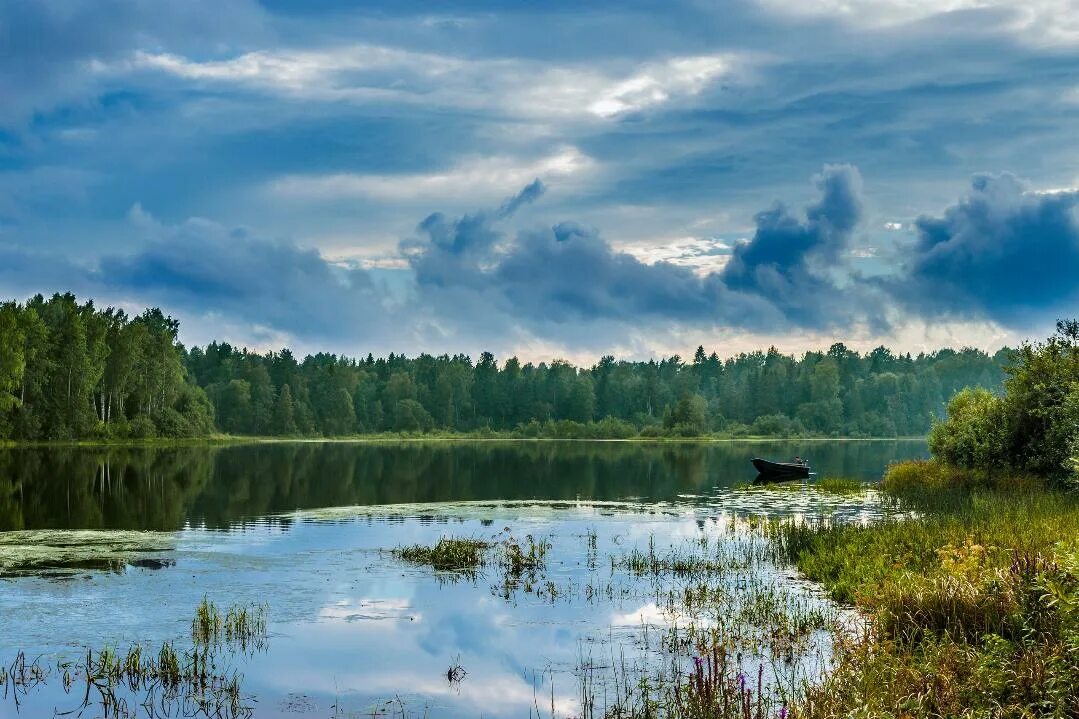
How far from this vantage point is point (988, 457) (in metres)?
44.7

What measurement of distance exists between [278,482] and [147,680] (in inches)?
1890

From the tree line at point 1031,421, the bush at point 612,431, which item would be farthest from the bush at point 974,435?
the bush at point 612,431

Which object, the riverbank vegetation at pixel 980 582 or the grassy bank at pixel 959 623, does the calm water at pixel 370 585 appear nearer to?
the grassy bank at pixel 959 623

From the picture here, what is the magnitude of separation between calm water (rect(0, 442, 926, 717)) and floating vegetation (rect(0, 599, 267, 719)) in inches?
10.3

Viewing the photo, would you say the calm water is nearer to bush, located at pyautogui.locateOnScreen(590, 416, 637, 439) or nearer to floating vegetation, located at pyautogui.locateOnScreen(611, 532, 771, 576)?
floating vegetation, located at pyautogui.locateOnScreen(611, 532, 771, 576)

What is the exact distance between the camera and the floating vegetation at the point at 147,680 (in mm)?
14500

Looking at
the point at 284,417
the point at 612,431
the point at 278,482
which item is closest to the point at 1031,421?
the point at 278,482

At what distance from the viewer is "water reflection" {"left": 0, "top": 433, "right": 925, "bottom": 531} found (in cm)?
4216

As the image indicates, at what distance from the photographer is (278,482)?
6241 cm

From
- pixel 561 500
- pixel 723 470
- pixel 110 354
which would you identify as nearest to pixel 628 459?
pixel 723 470

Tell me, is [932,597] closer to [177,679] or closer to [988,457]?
[177,679]

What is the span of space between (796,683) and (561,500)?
3538cm

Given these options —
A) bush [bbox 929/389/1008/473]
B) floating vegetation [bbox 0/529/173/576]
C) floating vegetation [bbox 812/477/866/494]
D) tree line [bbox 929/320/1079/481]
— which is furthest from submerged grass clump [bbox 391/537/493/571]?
floating vegetation [bbox 812/477/866/494]

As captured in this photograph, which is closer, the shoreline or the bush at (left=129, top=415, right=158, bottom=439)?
the shoreline
